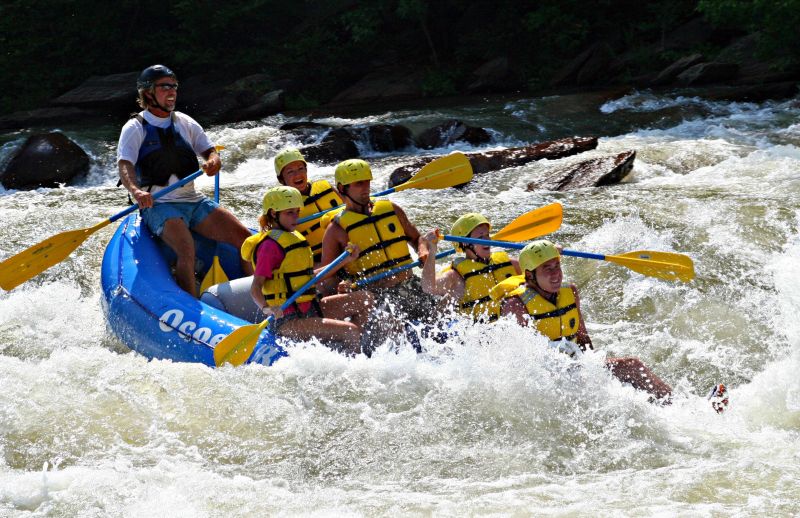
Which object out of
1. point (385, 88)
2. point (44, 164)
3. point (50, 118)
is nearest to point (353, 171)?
point (44, 164)

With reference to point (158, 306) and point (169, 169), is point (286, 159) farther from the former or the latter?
point (158, 306)

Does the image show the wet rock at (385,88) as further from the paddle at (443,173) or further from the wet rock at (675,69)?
the paddle at (443,173)

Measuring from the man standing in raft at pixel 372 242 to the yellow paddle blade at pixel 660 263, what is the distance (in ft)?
3.47

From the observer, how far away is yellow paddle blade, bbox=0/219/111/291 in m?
5.96

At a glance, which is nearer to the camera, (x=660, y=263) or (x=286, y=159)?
(x=660, y=263)

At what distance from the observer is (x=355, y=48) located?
16688mm

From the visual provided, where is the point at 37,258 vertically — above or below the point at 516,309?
above

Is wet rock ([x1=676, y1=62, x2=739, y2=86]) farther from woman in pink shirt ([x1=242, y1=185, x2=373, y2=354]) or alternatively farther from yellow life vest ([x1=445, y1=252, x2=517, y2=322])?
woman in pink shirt ([x1=242, y1=185, x2=373, y2=354])

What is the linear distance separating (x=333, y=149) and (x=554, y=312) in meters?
6.79

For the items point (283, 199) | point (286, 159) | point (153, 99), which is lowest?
point (283, 199)

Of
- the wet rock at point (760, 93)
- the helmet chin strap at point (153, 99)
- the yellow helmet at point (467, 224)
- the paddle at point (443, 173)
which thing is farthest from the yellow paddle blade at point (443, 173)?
the wet rock at point (760, 93)

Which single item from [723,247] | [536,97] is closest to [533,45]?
[536,97]

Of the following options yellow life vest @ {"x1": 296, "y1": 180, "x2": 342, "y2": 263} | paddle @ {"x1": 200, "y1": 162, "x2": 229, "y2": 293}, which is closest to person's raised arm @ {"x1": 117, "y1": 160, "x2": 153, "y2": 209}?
paddle @ {"x1": 200, "y1": 162, "x2": 229, "y2": 293}

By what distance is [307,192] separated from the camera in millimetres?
5723
